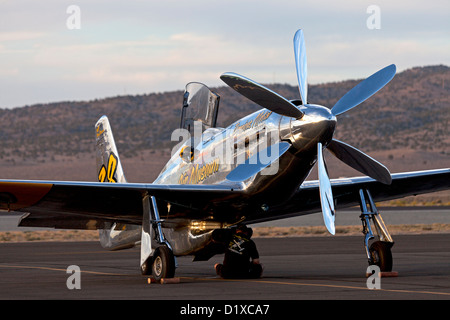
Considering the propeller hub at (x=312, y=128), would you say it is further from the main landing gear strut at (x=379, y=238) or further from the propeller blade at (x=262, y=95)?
the main landing gear strut at (x=379, y=238)

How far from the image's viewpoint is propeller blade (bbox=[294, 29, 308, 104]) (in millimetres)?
17141

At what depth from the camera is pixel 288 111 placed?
16078 millimetres

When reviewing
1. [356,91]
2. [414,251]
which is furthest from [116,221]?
[414,251]

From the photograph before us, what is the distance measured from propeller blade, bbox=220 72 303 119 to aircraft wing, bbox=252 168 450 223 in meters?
2.46

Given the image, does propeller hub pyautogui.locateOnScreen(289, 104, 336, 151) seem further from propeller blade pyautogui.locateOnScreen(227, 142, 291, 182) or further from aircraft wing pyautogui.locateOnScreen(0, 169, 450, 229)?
aircraft wing pyautogui.locateOnScreen(0, 169, 450, 229)

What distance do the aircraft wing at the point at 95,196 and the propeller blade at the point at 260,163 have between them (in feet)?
2.83

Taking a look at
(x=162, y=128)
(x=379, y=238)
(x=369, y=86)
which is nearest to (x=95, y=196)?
(x=369, y=86)

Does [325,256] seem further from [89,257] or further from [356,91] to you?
[356,91]

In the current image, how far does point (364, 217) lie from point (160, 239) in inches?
181

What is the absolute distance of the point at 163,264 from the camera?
16.9 meters

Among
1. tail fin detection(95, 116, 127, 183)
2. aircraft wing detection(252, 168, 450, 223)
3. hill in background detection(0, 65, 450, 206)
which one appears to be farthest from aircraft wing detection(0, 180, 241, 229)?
hill in background detection(0, 65, 450, 206)

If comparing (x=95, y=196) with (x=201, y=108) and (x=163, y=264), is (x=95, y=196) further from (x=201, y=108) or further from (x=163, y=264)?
(x=201, y=108)
